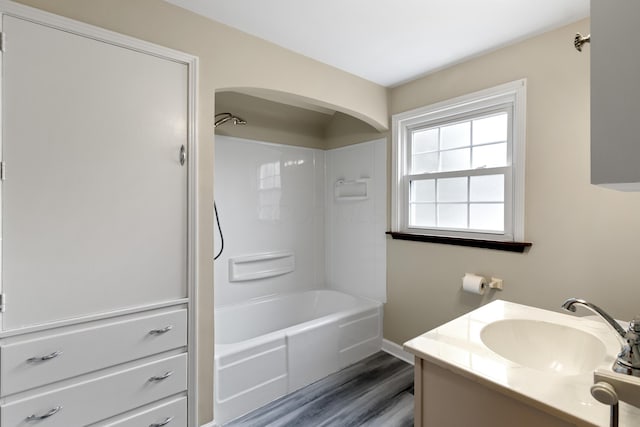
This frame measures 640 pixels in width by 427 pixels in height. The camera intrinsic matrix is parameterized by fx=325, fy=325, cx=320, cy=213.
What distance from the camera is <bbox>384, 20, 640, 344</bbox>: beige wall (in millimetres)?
1743

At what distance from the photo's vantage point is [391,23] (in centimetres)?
187

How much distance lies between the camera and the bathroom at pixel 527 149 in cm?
171

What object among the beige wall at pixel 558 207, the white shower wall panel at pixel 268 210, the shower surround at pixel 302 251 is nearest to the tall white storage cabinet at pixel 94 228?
the shower surround at pixel 302 251

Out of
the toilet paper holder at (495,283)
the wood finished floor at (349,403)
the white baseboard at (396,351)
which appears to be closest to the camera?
the wood finished floor at (349,403)

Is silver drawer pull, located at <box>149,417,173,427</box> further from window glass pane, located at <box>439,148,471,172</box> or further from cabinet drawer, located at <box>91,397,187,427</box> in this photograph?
window glass pane, located at <box>439,148,471,172</box>

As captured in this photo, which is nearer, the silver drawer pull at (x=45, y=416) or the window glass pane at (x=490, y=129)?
the silver drawer pull at (x=45, y=416)

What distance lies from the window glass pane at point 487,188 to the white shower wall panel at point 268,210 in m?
1.64

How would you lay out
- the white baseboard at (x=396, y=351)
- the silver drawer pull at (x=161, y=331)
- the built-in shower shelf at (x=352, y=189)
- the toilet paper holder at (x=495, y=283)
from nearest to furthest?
the silver drawer pull at (x=161, y=331)
the toilet paper holder at (x=495, y=283)
the white baseboard at (x=396, y=351)
the built-in shower shelf at (x=352, y=189)

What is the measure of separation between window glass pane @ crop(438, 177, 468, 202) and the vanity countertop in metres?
1.18

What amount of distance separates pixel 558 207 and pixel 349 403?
1.81m

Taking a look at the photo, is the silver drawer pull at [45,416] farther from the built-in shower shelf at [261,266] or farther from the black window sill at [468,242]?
the black window sill at [468,242]

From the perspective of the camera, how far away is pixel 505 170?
7.15ft

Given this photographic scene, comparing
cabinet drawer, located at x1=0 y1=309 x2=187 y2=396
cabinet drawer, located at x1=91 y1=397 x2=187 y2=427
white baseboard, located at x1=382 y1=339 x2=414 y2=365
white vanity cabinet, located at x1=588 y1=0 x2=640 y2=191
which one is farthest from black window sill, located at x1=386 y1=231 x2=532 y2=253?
cabinet drawer, located at x1=91 y1=397 x2=187 y2=427

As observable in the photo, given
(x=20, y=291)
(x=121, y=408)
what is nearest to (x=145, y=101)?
(x=20, y=291)
